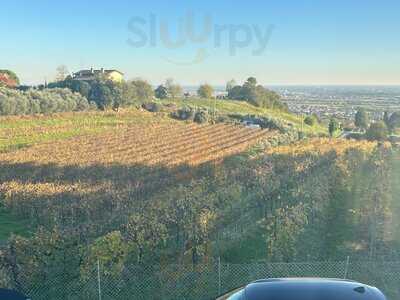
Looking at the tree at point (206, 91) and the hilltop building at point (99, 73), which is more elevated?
the hilltop building at point (99, 73)

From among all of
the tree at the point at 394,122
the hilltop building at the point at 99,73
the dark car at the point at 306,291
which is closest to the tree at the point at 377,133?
the tree at the point at 394,122

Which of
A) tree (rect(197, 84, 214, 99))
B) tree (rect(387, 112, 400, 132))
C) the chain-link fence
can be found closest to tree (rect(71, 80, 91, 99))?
tree (rect(197, 84, 214, 99))

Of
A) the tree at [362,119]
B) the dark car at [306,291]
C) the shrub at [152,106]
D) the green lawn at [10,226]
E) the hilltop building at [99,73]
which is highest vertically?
the hilltop building at [99,73]

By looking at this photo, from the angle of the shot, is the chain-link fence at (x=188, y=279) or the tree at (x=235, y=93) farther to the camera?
the tree at (x=235, y=93)

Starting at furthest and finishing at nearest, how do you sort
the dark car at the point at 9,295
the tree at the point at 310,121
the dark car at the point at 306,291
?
1. the tree at the point at 310,121
2. the dark car at the point at 9,295
3. the dark car at the point at 306,291

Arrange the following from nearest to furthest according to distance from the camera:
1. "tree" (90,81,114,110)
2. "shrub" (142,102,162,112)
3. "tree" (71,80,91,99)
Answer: "tree" (90,81,114,110), "tree" (71,80,91,99), "shrub" (142,102,162,112)

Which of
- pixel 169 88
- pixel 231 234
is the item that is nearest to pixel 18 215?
pixel 231 234

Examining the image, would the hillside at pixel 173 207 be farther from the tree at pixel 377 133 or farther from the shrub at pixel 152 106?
the shrub at pixel 152 106

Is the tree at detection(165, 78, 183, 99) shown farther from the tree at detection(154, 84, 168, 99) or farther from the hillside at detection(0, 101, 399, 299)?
the hillside at detection(0, 101, 399, 299)
